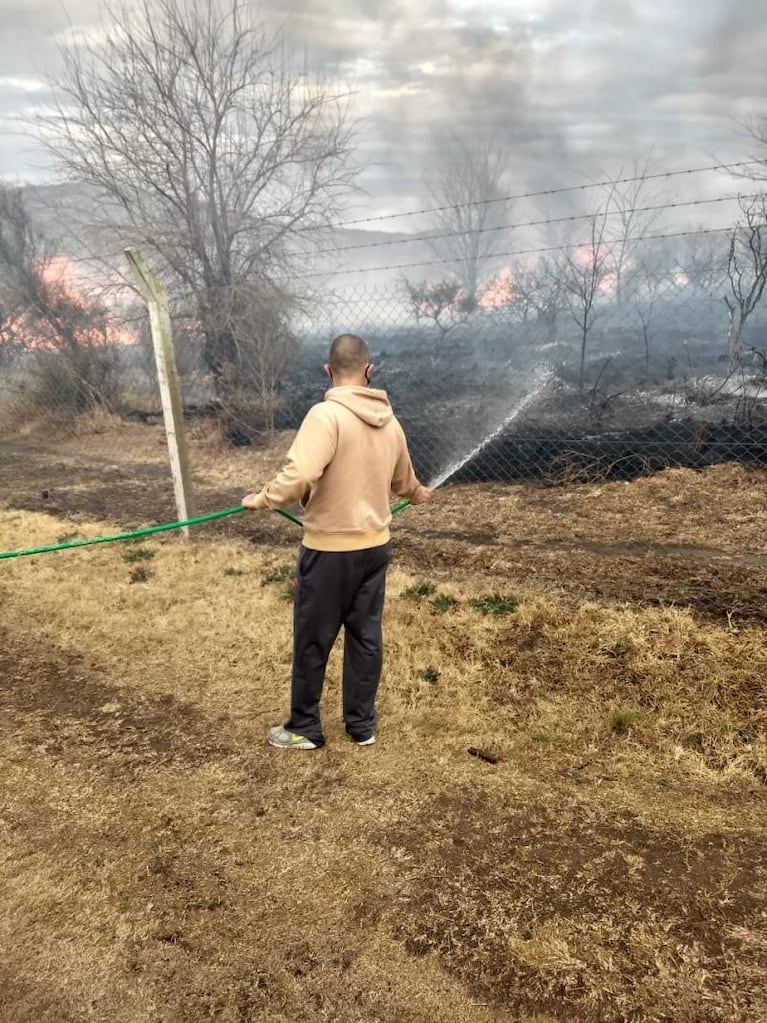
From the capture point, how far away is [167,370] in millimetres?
5328

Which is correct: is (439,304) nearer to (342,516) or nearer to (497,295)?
(497,295)

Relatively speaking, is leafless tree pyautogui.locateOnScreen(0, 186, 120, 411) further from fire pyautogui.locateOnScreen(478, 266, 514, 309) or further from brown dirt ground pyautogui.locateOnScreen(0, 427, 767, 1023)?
brown dirt ground pyautogui.locateOnScreen(0, 427, 767, 1023)

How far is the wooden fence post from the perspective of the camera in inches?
200

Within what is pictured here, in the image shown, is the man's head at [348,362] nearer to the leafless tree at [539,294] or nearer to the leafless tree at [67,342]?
the leafless tree at [539,294]

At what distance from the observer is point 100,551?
562cm

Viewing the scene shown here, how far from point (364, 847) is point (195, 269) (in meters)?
10.2

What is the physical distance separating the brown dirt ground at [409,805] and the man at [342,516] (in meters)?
0.36

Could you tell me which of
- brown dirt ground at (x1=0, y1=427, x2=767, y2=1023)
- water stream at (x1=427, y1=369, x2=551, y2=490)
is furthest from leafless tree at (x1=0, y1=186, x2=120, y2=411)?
brown dirt ground at (x1=0, y1=427, x2=767, y2=1023)

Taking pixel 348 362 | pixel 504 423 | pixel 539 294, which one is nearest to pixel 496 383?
pixel 539 294

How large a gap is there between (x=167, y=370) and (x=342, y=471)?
10.7ft

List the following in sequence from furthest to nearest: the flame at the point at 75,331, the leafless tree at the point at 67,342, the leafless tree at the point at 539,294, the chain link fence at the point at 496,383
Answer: the leafless tree at the point at 67,342 < the flame at the point at 75,331 < the leafless tree at the point at 539,294 < the chain link fence at the point at 496,383

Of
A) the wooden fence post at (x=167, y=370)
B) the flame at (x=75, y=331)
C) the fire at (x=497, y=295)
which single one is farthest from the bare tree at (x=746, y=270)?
the flame at (x=75, y=331)

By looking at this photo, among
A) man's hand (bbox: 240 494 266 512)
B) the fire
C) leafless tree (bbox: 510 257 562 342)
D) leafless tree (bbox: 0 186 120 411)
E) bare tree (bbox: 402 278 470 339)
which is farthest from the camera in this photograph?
leafless tree (bbox: 0 186 120 411)

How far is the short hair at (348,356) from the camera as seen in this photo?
2590mm
